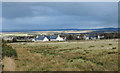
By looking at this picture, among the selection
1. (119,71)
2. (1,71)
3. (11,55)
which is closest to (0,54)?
(11,55)

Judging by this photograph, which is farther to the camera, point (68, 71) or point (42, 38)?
point (42, 38)

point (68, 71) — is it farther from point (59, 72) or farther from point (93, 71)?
point (93, 71)

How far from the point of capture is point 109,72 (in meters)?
9.47

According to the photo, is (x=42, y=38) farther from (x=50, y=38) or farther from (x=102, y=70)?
(x=102, y=70)

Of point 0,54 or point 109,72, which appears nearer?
point 109,72

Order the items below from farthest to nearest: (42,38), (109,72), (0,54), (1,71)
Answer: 1. (42,38)
2. (0,54)
3. (1,71)
4. (109,72)

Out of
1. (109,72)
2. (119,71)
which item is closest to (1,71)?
(109,72)

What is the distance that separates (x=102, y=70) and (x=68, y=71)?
2190 millimetres

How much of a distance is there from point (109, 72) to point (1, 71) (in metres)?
6.87

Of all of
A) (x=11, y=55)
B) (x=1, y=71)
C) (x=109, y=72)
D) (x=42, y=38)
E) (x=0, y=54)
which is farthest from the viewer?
(x=42, y=38)

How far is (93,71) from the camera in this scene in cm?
980

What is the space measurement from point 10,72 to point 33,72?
1455 mm

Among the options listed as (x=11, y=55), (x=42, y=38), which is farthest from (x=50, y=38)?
(x=11, y=55)

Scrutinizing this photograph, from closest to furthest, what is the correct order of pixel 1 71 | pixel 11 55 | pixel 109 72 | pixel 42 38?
pixel 109 72 → pixel 1 71 → pixel 11 55 → pixel 42 38
